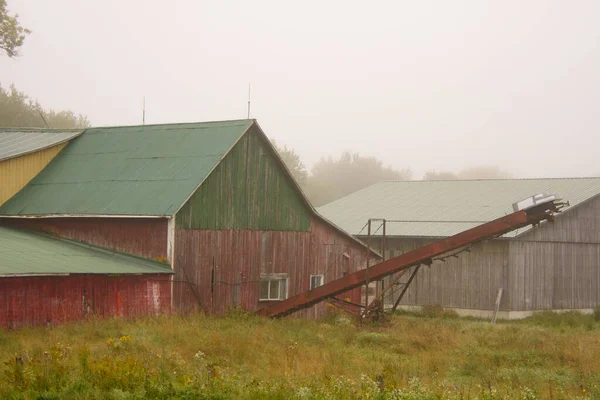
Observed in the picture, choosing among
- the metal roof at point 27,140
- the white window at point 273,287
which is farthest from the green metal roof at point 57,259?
the white window at point 273,287

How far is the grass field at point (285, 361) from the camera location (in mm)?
14188

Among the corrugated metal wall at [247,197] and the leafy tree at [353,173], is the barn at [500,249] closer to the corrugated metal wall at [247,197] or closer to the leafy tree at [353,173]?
the corrugated metal wall at [247,197]

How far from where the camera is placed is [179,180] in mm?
27938

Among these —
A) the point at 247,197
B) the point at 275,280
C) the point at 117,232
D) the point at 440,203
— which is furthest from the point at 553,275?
the point at 117,232

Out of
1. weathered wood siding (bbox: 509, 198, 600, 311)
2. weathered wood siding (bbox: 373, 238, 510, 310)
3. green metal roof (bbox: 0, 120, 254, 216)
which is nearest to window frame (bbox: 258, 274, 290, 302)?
green metal roof (bbox: 0, 120, 254, 216)

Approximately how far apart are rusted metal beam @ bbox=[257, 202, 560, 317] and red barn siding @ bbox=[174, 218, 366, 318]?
143 cm

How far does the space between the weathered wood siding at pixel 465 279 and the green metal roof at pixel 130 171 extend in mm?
11808

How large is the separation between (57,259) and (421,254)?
10869 millimetres

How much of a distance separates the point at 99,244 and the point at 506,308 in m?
17.4

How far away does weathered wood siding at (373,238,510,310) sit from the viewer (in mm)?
36531

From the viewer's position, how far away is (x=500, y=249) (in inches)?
1438

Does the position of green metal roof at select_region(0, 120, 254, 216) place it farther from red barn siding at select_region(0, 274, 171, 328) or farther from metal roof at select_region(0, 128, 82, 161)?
red barn siding at select_region(0, 274, 171, 328)

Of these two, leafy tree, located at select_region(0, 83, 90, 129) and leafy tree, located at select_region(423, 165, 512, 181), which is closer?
leafy tree, located at select_region(0, 83, 90, 129)

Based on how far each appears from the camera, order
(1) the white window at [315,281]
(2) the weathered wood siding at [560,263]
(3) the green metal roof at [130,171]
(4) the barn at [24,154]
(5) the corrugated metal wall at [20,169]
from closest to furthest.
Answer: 1. (3) the green metal roof at [130,171]
2. (5) the corrugated metal wall at [20,169]
3. (4) the barn at [24,154]
4. (1) the white window at [315,281]
5. (2) the weathered wood siding at [560,263]
